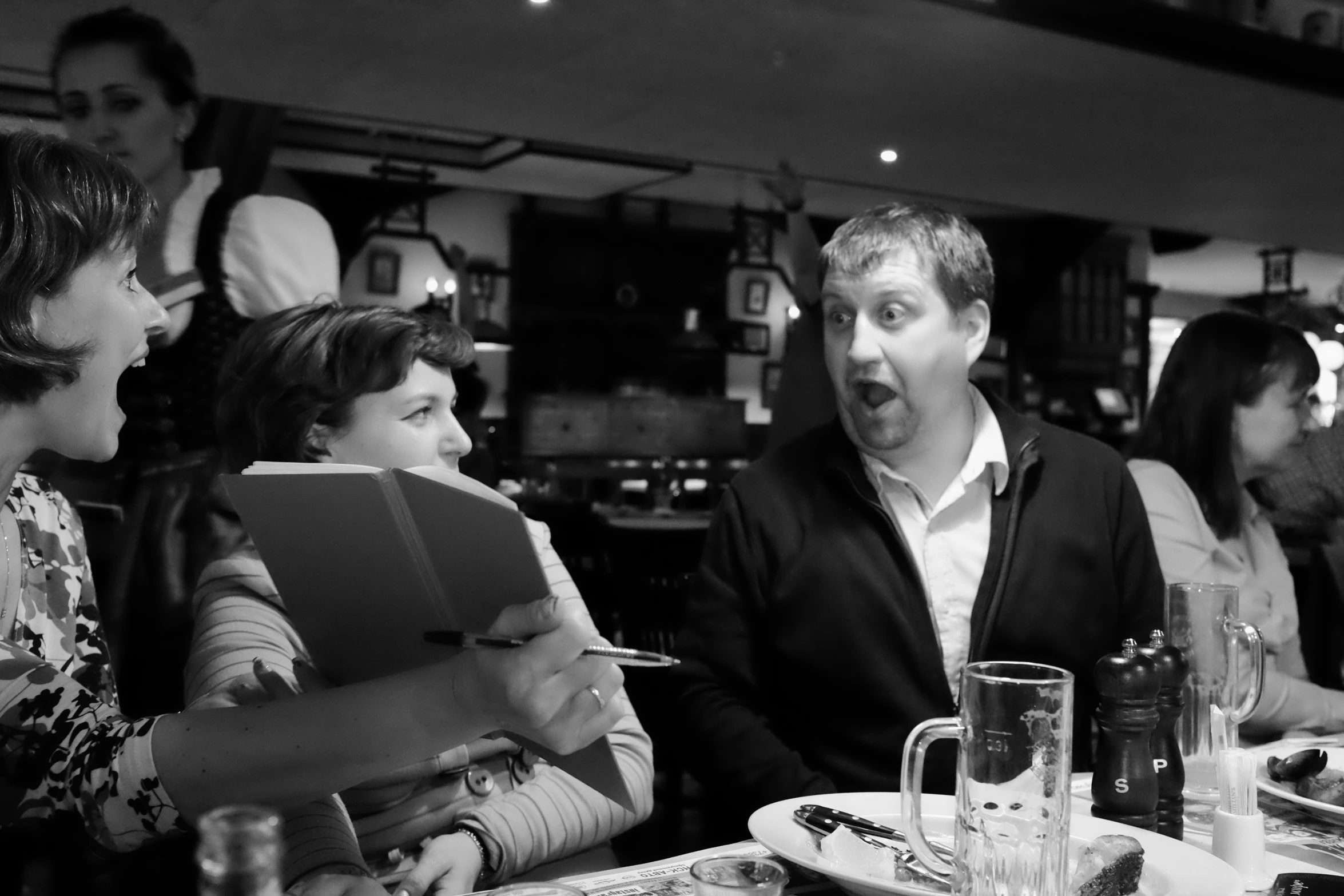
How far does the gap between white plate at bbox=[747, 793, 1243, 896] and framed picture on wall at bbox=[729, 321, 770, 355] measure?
36.1ft

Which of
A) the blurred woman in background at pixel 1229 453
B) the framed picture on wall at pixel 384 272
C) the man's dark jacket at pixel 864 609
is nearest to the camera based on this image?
the man's dark jacket at pixel 864 609

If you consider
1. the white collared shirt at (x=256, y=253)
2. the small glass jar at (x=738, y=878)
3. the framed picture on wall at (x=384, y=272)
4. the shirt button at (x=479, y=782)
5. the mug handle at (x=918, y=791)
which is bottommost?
the shirt button at (x=479, y=782)

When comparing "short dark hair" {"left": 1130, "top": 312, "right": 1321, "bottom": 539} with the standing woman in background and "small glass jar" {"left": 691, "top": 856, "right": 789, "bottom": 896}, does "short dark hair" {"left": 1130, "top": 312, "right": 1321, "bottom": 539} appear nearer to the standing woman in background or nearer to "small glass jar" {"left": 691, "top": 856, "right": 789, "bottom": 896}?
the standing woman in background

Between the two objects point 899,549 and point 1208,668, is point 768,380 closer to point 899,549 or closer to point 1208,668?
point 899,549

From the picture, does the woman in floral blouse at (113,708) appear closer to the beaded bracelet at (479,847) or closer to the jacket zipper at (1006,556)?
the beaded bracelet at (479,847)

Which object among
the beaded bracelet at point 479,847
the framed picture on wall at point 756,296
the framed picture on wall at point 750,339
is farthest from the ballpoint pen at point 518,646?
the framed picture on wall at point 756,296

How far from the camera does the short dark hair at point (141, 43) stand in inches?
83.8

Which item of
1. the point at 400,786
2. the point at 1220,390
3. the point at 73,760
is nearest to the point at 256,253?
the point at 400,786

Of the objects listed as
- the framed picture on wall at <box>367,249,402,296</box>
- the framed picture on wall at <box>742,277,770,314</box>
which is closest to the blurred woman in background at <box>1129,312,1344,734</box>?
the framed picture on wall at <box>367,249,402,296</box>

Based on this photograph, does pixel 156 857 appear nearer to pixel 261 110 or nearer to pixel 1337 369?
pixel 261 110

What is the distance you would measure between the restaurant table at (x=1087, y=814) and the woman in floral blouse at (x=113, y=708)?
0.50ft

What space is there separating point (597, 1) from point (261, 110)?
126cm

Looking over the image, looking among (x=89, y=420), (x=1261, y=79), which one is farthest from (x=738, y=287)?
(x=89, y=420)

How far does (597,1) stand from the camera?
4055 millimetres
